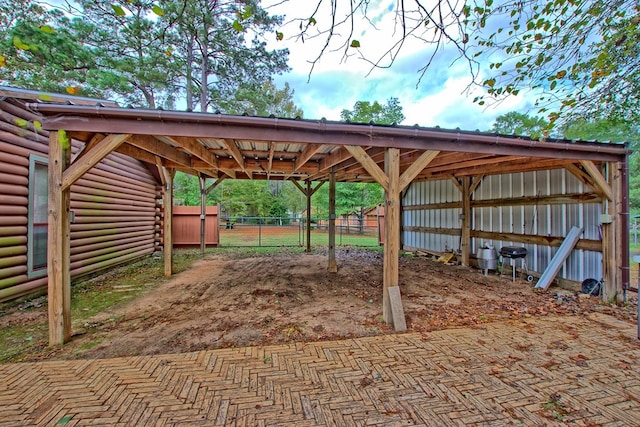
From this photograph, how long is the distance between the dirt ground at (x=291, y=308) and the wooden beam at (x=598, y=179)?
65.7 inches

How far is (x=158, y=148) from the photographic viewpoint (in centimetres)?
442

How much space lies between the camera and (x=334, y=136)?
3480 millimetres

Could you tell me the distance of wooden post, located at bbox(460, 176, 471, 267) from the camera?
23.8 ft

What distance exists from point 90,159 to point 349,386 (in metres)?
3.34

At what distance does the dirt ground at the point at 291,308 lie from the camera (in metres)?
3.09

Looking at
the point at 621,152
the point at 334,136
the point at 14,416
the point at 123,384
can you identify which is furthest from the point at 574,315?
the point at 14,416

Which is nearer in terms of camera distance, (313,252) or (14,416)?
(14,416)

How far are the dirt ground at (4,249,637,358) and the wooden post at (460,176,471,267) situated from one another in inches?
36.4

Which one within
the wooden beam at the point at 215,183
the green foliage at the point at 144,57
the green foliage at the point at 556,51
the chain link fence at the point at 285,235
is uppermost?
the green foliage at the point at 144,57

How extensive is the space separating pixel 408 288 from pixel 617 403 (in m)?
3.10

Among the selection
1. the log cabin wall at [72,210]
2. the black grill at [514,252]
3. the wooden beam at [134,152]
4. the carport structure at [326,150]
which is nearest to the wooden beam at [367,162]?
the carport structure at [326,150]

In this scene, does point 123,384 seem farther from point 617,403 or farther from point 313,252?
point 313,252

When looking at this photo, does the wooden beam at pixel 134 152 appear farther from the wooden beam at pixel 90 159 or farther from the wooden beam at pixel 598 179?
the wooden beam at pixel 598 179

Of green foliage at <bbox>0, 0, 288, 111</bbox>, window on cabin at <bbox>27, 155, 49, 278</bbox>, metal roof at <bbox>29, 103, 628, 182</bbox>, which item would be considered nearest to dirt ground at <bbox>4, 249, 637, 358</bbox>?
window on cabin at <bbox>27, 155, 49, 278</bbox>
